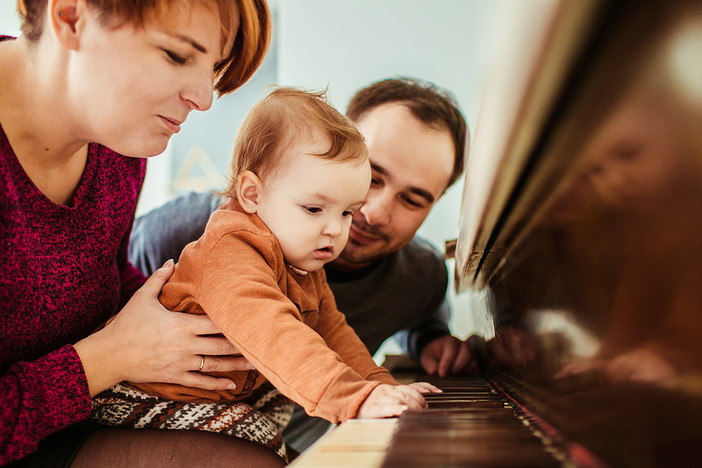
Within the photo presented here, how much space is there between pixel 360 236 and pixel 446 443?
106 cm

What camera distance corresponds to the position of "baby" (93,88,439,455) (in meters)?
0.81

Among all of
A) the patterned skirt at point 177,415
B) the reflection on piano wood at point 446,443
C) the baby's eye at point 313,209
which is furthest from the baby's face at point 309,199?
the reflection on piano wood at point 446,443

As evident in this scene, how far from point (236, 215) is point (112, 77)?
287 mm

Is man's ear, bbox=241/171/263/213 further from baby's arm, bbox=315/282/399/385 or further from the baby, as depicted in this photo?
baby's arm, bbox=315/282/399/385

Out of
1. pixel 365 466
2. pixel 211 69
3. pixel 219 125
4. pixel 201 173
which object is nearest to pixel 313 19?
pixel 219 125

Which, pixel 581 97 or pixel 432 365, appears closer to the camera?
pixel 581 97

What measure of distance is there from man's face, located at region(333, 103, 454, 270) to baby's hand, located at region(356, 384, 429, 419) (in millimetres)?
800

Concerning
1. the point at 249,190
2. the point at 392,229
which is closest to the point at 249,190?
the point at 249,190

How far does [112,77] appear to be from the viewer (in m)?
0.72

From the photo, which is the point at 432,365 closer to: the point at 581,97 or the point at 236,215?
the point at 236,215

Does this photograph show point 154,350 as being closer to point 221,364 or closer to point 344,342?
point 221,364

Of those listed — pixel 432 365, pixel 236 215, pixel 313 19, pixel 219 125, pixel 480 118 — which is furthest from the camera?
pixel 219 125

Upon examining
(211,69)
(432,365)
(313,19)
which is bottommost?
(432,365)

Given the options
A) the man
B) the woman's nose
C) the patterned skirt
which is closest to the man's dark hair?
the man
